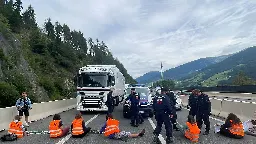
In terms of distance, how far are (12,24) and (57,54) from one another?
37.1 feet

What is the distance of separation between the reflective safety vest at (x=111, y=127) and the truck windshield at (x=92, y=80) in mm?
10870

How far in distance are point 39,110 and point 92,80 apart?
4.64 m

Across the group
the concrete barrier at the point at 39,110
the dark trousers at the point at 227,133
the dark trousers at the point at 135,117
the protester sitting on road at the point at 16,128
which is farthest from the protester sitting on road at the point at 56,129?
the dark trousers at the point at 227,133

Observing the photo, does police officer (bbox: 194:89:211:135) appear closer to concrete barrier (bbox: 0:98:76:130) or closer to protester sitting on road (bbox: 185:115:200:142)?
protester sitting on road (bbox: 185:115:200:142)

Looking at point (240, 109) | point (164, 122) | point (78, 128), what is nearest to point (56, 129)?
point (78, 128)

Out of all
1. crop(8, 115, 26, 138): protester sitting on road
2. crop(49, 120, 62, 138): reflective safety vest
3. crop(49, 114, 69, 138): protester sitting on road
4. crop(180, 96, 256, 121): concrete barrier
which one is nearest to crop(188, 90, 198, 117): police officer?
crop(180, 96, 256, 121): concrete barrier

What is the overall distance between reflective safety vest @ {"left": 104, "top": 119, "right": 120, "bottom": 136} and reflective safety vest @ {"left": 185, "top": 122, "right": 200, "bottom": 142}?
251 centimetres

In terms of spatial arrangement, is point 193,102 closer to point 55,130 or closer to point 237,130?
point 237,130

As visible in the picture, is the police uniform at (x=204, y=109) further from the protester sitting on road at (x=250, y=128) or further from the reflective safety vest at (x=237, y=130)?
the protester sitting on road at (x=250, y=128)

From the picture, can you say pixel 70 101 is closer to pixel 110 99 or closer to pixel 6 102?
pixel 6 102

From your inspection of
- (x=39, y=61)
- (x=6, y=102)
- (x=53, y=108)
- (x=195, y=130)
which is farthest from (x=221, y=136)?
(x=39, y=61)

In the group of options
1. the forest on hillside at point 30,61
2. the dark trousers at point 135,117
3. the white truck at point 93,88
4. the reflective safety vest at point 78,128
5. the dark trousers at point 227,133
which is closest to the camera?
the dark trousers at point 227,133

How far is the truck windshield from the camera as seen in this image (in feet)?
74.5

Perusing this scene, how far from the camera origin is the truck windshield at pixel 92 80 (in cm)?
2270
